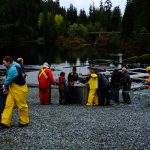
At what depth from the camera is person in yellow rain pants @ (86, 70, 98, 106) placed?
2242 centimetres

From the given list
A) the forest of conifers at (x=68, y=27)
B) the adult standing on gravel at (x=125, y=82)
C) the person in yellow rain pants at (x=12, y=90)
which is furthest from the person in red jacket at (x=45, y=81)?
the forest of conifers at (x=68, y=27)

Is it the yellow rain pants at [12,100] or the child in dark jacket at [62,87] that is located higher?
the yellow rain pants at [12,100]

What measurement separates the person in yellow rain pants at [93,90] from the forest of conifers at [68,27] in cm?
9112

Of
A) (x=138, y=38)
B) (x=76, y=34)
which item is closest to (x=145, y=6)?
(x=138, y=38)

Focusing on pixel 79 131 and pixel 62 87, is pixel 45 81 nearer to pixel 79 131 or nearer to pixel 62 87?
pixel 62 87

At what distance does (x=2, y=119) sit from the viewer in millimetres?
14422

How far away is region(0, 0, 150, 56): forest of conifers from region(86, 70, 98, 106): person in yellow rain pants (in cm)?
9112

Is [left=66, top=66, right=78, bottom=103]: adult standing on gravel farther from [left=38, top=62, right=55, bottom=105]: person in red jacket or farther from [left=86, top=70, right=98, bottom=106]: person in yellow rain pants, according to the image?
[left=38, top=62, right=55, bottom=105]: person in red jacket

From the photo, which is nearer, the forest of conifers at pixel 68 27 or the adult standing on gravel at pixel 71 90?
the adult standing on gravel at pixel 71 90

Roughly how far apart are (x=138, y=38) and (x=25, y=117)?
101783 mm

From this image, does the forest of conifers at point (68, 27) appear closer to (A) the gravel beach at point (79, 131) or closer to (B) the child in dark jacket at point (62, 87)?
(B) the child in dark jacket at point (62, 87)

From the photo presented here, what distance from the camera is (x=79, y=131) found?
46.6ft

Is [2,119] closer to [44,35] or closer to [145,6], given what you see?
[145,6]

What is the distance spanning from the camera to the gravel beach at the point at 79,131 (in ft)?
40.5
